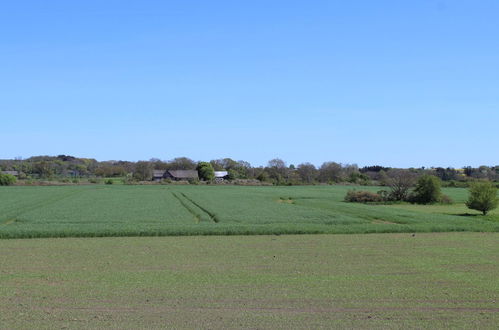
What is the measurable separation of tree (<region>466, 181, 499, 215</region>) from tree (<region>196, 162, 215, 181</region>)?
129 m

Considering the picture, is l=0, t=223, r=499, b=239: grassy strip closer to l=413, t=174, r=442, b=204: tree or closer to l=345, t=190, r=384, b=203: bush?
l=413, t=174, r=442, b=204: tree

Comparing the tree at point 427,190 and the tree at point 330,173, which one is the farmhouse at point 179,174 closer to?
the tree at point 330,173

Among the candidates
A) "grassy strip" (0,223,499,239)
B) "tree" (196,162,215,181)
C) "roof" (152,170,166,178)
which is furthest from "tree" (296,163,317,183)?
"grassy strip" (0,223,499,239)

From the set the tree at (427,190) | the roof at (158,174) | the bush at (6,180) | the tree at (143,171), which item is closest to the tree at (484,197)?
the tree at (427,190)

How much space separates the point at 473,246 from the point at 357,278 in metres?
10.8

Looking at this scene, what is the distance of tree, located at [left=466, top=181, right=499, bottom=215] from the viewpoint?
4659cm

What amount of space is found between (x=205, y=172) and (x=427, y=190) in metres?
116

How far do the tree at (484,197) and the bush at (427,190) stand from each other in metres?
15.9

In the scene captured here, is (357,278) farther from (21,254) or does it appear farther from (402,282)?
(21,254)

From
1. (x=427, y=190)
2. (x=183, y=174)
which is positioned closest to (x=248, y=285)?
(x=427, y=190)

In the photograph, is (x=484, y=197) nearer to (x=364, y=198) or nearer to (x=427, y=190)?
(x=427, y=190)

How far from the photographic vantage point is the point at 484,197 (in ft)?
154

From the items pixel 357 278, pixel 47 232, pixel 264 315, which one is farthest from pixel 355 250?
pixel 47 232

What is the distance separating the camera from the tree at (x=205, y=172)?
17350 centimetres
